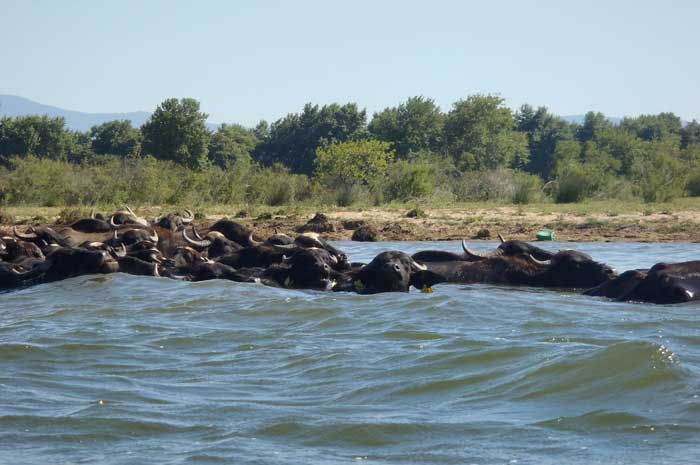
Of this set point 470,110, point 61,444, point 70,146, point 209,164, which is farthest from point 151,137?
point 61,444

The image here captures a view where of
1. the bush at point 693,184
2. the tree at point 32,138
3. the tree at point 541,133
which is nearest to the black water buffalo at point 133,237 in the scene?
the bush at point 693,184

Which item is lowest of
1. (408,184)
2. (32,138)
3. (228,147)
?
(408,184)

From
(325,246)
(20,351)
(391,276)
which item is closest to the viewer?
(20,351)

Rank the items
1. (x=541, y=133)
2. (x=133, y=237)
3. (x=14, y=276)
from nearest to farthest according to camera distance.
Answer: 1. (x=14, y=276)
2. (x=133, y=237)
3. (x=541, y=133)

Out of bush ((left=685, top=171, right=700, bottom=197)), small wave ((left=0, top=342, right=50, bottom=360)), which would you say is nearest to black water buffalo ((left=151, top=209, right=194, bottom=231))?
small wave ((left=0, top=342, right=50, bottom=360))

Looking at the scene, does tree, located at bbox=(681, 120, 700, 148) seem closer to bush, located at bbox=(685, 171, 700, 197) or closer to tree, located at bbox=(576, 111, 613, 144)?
tree, located at bbox=(576, 111, 613, 144)

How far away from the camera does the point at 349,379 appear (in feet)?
28.4

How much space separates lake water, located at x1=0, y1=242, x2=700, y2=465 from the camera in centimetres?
662

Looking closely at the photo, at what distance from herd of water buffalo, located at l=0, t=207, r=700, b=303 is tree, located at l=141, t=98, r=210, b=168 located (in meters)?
31.5

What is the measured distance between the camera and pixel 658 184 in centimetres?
2875

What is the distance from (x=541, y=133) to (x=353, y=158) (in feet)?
117

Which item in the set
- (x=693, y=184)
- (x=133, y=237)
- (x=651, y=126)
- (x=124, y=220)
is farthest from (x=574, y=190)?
(x=651, y=126)

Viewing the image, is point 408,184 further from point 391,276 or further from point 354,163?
point 391,276

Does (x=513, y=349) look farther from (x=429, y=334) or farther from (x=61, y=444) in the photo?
(x=61, y=444)
